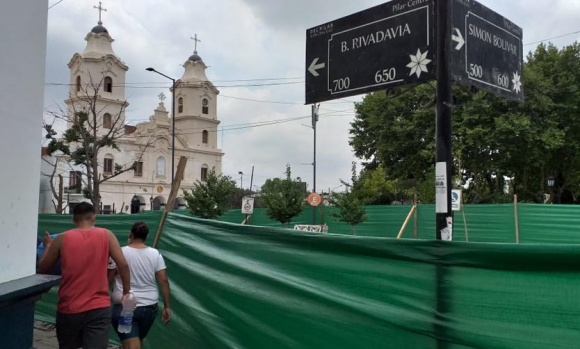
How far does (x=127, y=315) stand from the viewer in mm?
4133

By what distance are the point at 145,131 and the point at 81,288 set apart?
6608 centimetres

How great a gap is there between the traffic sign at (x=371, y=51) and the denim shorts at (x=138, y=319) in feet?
7.30

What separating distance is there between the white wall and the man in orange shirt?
42 cm

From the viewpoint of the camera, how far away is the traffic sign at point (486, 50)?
3.73 metres

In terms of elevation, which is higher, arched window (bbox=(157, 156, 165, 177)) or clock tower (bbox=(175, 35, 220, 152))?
clock tower (bbox=(175, 35, 220, 152))

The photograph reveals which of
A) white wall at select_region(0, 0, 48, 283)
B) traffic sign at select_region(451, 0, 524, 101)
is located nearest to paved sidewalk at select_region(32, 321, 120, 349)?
white wall at select_region(0, 0, 48, 283)

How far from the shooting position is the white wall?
3.09 metres

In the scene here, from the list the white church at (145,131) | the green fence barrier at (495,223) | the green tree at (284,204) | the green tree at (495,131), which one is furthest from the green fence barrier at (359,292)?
the white church at (145,131)

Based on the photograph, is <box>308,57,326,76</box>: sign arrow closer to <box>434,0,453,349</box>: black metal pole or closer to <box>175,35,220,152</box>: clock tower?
<box>434,0,453,349</box>: black metal pole

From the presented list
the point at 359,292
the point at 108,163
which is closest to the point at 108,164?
the point at 108,163

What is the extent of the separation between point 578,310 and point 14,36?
3508mm

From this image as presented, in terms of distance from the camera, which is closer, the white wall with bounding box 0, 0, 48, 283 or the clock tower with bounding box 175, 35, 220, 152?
the white wall with bounding box 0, 0, 48, 283

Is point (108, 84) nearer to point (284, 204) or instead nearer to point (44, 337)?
point (284, 204)

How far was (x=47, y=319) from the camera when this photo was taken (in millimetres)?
7164
